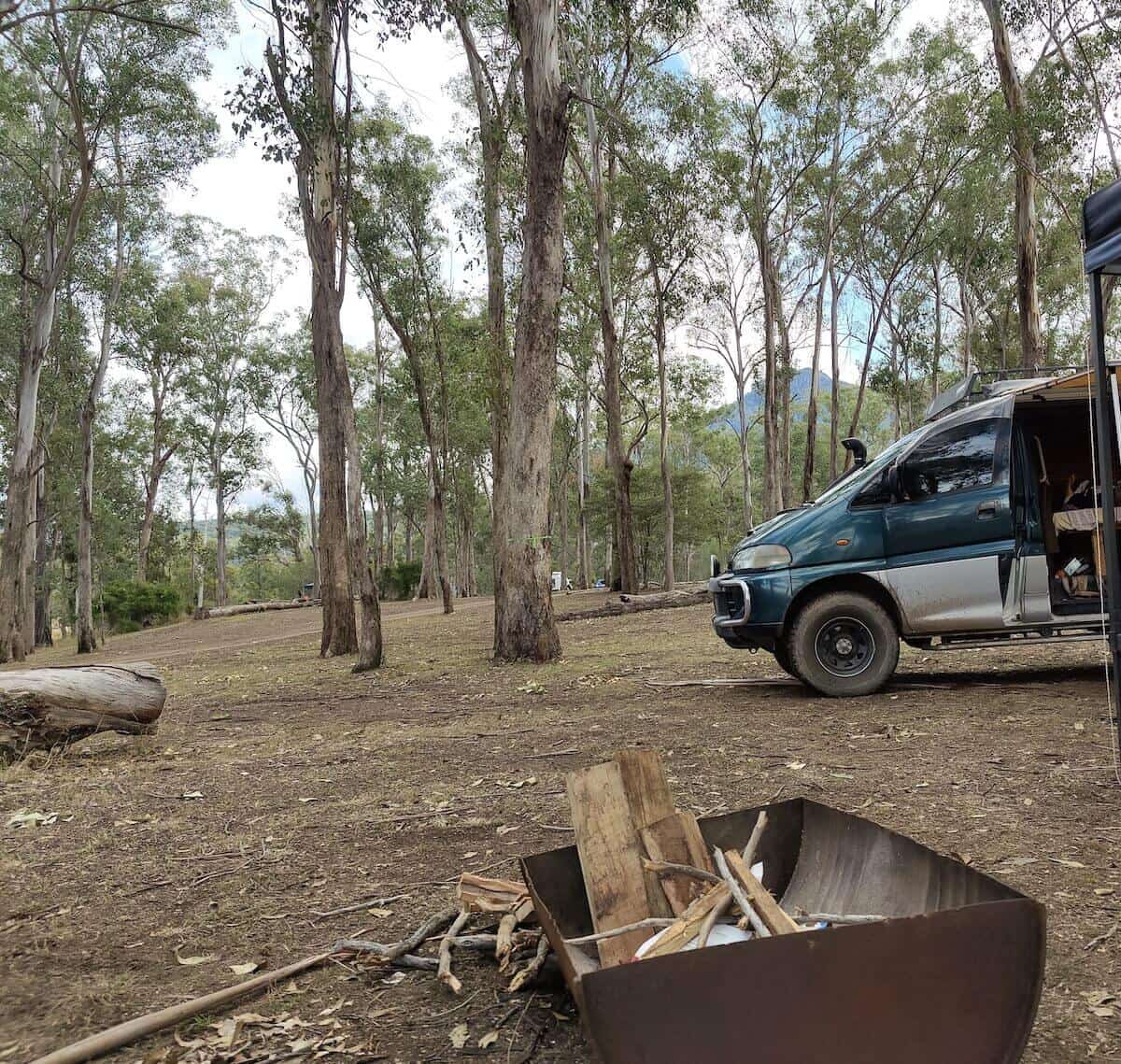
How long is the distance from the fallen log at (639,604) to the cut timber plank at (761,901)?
16047mm

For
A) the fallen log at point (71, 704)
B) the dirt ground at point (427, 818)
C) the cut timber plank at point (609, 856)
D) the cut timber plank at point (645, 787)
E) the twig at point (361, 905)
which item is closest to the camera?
the cut timber plank at point (609, 856)

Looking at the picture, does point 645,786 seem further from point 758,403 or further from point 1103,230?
point 758,403

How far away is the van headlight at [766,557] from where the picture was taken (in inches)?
283

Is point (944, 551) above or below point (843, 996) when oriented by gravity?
above

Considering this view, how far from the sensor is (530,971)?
2682 millimetres

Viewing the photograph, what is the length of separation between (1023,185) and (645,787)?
1634 cm

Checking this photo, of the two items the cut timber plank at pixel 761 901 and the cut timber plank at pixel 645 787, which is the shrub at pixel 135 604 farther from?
the cut timber plank at pixel 761 901

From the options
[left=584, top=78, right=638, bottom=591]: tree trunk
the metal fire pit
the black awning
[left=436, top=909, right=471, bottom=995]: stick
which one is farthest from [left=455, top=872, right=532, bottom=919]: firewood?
[left=584, top=78, right=638, bottom=591]: tree trunk

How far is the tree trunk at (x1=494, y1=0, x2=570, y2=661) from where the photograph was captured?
10.5 m

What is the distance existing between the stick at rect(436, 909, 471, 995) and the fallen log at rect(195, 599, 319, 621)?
33.4m

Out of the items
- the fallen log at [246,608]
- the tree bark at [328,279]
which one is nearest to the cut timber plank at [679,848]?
the tree bark at [328,279]

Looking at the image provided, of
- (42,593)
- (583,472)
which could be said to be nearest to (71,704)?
(42,593)

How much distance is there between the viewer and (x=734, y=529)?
171 ft

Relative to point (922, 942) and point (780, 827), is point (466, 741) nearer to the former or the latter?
point (780, 827)
